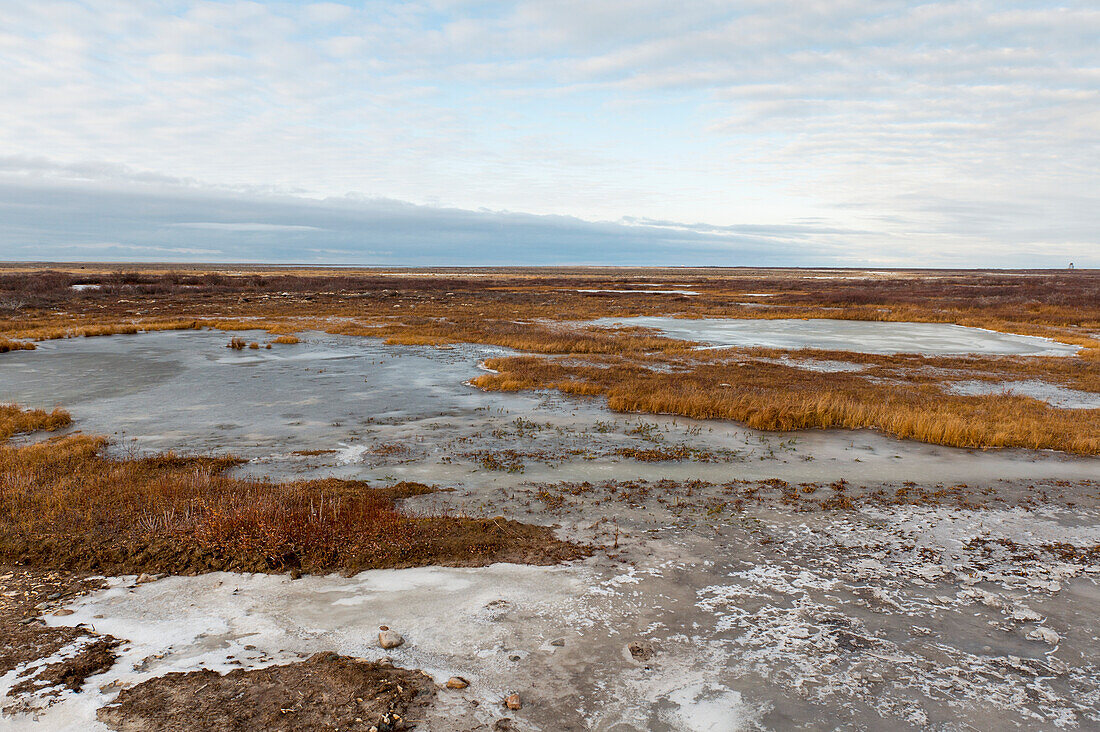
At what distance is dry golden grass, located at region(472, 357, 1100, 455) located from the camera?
14.9 metres

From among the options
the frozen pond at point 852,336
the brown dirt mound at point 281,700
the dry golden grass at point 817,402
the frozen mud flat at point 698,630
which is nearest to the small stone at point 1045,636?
the frozen mud flat at point 698,630

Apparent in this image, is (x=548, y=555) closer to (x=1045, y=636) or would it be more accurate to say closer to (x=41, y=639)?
(x=41, y=639)

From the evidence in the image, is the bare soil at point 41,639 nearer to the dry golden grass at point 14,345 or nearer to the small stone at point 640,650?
the small stone at point 640,650

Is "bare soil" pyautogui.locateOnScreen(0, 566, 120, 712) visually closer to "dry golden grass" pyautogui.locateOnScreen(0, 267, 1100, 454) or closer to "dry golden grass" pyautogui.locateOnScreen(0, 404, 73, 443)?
"dry golden grass" pyautogui.locateOnScreen(0, 404, 73, 443)

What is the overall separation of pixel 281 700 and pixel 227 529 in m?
3.71

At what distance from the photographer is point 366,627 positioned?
6477 mm

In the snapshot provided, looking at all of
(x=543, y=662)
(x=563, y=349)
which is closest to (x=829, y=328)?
(x=563, y=349)

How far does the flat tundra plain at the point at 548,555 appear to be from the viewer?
5.45 m

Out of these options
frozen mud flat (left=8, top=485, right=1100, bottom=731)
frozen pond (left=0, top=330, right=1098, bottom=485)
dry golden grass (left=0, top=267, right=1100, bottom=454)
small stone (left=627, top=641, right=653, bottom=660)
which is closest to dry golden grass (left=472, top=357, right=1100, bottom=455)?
dry golden grass (left=0, top=267, right=1100, bottom=454)

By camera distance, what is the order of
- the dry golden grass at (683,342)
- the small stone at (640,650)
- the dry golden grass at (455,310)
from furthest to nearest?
the dry golden grass at (455,310), the dry golden grass at (683,342), the small stone at (640,650)

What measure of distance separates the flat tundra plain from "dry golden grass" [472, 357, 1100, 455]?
0.36 feet

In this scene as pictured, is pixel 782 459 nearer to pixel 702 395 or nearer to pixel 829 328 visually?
pixel 702 395

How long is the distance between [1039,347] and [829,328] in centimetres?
1182

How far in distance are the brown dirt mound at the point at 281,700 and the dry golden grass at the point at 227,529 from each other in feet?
7.57
